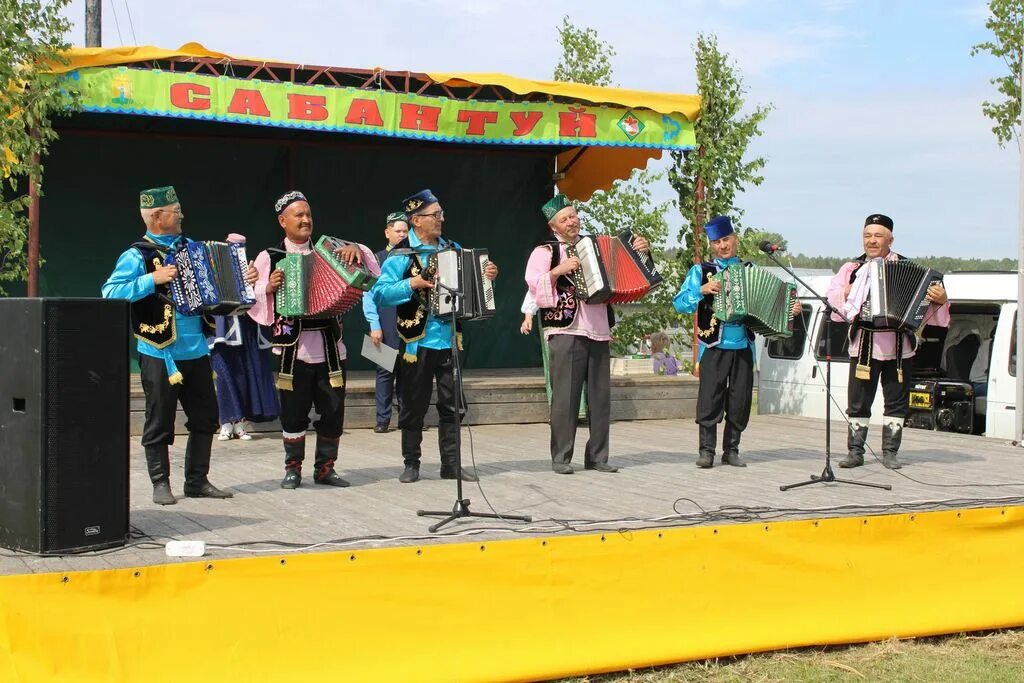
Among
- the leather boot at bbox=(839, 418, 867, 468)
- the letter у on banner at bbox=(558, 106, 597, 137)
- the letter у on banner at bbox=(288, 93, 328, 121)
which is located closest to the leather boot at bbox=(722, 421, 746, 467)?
the leather boot at bbox=(839, 418, 867, 468)

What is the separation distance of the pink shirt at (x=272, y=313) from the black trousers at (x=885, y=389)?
3723 mm

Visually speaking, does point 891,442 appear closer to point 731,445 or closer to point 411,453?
point 731,445

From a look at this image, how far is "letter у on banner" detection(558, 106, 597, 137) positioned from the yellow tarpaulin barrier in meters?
6.97

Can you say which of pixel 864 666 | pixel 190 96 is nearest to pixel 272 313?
pixel 864 666

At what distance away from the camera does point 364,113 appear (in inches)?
451

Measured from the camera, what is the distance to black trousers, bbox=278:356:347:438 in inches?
293

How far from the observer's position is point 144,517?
634cm

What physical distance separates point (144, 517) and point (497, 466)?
3044mm

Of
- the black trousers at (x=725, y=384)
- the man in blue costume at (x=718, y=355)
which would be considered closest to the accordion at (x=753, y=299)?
the man in blue costume at (x=718, y=355)

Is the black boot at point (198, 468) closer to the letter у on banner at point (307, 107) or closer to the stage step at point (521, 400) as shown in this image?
the stage step at point (521, 400)

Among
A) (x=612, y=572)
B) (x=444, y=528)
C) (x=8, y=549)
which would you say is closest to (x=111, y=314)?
(x=8, y=549)

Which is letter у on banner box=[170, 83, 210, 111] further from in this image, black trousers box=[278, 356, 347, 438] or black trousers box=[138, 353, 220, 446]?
black trousers box=[138, 353, 220, 446]

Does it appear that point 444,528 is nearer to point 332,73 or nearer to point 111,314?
point 111,314

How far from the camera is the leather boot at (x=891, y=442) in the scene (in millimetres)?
8641
